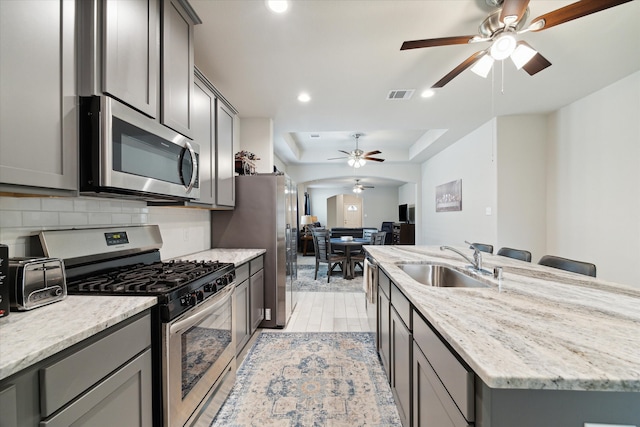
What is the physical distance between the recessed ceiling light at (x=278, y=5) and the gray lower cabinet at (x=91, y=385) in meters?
1.92

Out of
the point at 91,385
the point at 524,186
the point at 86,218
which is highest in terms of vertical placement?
the point at 524,186

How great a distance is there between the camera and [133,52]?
1.31 meters

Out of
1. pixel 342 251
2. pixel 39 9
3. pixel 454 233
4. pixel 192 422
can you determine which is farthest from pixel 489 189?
pixel 39 9

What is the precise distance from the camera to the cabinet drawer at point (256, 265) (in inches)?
98.5

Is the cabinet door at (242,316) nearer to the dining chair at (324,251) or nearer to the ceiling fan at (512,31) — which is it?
the ceiling fan at (512,31)

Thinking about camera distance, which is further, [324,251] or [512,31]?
[324,251]

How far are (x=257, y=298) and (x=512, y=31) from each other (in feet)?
9.73

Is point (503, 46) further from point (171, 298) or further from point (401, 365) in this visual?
point (171, 298)

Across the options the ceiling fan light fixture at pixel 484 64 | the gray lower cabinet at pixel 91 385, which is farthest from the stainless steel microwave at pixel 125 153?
the ceiling fan light fixture at pixel 484 64

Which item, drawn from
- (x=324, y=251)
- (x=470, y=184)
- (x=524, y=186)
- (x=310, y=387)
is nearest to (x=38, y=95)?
(x=310, y=387)

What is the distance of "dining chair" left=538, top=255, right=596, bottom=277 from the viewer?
5.67 ft

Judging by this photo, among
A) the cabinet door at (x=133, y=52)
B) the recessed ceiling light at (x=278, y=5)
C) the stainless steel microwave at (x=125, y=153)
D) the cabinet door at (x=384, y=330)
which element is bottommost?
the cabinet door at (x=384, y=330)

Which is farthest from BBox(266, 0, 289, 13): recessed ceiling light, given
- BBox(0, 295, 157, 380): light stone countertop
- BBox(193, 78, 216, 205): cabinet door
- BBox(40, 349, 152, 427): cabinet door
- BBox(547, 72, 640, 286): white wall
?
BBox(547, 72, 640, 286): white wall

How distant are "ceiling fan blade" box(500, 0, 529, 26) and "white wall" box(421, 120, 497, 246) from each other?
279 centimetres
